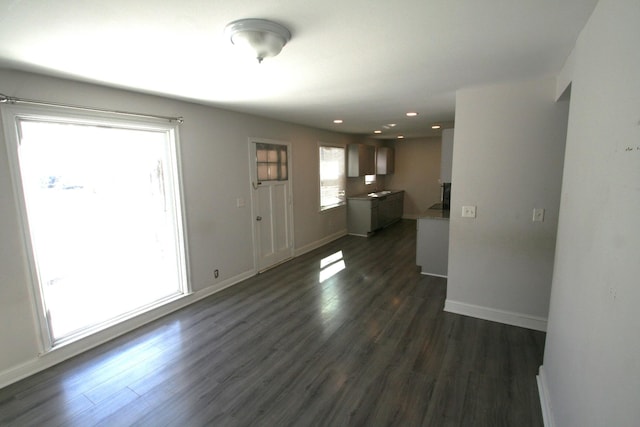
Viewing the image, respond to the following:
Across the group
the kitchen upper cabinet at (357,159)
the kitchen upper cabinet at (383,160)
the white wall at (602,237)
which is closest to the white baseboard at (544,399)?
the white wall at (602,237)

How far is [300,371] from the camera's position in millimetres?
2330

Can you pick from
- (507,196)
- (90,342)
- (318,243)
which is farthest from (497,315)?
(90,342)

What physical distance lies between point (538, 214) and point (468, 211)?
599 millimetres

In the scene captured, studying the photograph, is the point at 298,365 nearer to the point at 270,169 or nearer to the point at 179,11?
the point at 179,11

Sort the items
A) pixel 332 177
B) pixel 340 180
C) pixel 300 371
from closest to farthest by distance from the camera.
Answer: pixel 300 371 → pixel 332 177 → pixel 340 180

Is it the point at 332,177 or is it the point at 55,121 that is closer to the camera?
the point at 55,121

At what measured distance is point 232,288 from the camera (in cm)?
401

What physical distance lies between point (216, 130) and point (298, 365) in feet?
9.78

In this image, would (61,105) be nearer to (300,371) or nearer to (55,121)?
(55,121)

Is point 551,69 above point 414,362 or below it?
above

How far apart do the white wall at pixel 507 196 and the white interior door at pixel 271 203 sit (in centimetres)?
279

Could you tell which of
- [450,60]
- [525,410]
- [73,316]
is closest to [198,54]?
[450,60]

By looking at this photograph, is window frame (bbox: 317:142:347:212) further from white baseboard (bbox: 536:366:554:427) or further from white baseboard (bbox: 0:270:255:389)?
white baseboard (bbox: 536:366:554:427)

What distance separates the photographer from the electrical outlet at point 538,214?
2.73 m
